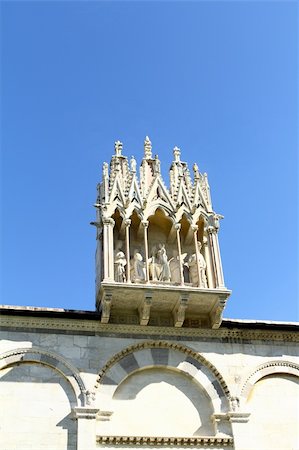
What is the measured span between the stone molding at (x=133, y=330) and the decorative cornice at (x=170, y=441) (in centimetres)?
237

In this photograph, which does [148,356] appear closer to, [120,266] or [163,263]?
[120,266]

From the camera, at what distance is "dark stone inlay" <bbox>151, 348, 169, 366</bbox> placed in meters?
15.4

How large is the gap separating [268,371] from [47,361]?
5190 millimetres

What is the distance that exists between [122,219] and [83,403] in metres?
4.59

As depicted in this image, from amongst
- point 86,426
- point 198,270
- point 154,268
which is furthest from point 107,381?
point 198,270

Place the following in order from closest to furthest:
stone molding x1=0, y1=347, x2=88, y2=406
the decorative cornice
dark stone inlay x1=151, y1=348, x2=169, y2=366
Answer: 1. the decorative cornice
2. stone molding x1=0, y1=347, x2=88, y2=406
3. dark stone inlay x1=151, y1=348, x2=169, y2=366

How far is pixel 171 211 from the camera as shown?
55.2 feet

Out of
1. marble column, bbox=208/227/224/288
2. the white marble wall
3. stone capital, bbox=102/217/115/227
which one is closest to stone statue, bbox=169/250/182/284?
marble column, bbox=208/227/224/288

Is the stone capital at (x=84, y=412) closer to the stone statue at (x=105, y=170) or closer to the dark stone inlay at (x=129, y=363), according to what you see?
the dark stone inlay at (x=129, y=363)

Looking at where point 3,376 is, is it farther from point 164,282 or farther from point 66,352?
point 164,282

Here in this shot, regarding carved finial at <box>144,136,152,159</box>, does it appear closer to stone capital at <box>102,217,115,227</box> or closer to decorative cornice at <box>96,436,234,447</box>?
stone capital at <box>102,217,115,227</box>

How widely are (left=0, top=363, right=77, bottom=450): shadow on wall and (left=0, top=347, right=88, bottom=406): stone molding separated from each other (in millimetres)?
106

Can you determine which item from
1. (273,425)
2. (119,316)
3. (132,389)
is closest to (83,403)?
(132,389)

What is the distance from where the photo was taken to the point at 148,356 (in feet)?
50.5
